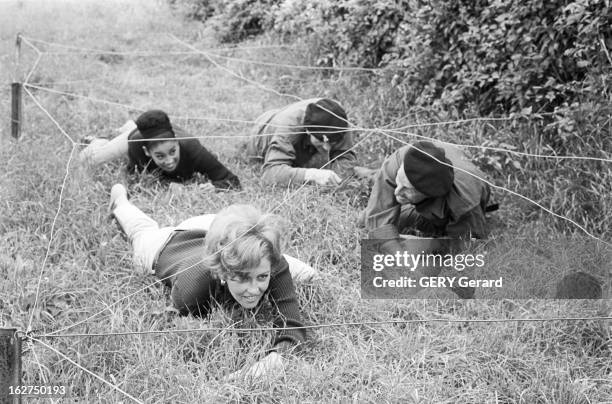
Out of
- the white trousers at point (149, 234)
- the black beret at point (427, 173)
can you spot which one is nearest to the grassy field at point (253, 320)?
the white trousers at point (149, 234)

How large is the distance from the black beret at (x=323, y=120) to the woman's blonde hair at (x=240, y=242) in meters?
1.59

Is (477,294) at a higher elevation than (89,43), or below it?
below

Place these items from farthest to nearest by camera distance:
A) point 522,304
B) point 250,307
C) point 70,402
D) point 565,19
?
point 565,19 → point 522,304 → point 250,307 → point 70,402

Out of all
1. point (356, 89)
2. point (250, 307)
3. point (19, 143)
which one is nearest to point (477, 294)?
point (250, 307)

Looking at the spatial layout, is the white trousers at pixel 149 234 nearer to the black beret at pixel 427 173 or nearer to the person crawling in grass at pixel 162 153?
the person crawling in grass at pixel 162 153

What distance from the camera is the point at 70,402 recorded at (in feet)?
8.25

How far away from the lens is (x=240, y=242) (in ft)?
9.06

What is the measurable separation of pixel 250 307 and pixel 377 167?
5.94ft

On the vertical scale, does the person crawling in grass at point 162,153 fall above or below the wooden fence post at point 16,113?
below

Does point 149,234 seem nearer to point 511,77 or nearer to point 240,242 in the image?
point 240,242

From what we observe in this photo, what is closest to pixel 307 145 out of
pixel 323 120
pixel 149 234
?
pixel 323 120

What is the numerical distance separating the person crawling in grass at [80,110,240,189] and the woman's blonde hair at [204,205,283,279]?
60.5 inches

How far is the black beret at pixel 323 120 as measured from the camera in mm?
4430

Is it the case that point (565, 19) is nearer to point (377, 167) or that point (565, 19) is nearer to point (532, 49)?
point (532, 49)
